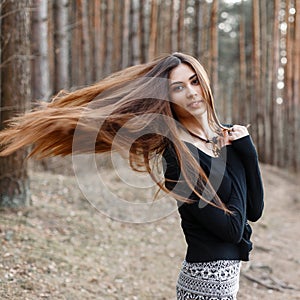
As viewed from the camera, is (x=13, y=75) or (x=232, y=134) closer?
(x=232, y=134)

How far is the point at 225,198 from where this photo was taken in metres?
2.56

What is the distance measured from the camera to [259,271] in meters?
6.83

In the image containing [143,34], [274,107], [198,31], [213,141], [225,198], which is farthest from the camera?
[274,107]

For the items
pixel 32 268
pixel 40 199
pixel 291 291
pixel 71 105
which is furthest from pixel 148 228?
pixel 71 105

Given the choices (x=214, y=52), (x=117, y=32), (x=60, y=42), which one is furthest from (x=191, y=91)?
(x=117, y=32)

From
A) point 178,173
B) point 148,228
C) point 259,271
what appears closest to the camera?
point 178,173

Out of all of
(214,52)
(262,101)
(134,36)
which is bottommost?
(262,101)

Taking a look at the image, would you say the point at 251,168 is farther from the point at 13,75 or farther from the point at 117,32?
the point at 117,32

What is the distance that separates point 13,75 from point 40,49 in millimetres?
2834

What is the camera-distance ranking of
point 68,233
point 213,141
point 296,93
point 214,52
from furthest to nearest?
point 296,93
point 214,52
point 68,233
point 213,141

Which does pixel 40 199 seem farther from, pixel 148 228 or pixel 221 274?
pixel 221 274

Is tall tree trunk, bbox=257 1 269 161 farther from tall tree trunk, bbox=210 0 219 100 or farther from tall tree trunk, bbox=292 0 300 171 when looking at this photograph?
tall tree trunk, bbox=210 0 219 100

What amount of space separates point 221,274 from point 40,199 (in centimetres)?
506

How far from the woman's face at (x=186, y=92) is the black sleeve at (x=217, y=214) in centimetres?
25
